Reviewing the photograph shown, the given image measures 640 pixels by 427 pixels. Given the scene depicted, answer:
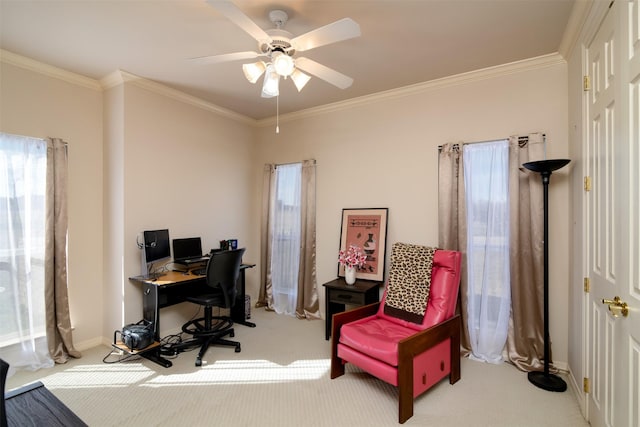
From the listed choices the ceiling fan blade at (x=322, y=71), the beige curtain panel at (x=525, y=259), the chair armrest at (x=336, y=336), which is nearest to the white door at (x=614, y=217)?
the beige curtain panel at (x=525, y=259)

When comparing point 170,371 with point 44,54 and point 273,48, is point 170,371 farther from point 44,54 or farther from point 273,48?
point 44,54

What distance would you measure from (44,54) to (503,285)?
4.65 metres

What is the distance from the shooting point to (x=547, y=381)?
8.32 ft

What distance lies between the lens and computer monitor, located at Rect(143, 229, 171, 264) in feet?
10.6

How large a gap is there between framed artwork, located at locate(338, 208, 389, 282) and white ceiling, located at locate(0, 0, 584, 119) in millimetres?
1488

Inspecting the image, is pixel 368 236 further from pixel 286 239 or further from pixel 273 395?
pixel 273 395

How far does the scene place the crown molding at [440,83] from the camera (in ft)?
9.30

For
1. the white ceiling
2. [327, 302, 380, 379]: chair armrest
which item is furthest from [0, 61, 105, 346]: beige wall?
[327, 302, 380, 379]: chair armrest

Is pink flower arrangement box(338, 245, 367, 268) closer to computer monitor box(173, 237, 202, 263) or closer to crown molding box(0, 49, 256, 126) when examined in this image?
computer monitor box(173, 237, 202, 263)

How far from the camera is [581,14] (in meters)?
2.14

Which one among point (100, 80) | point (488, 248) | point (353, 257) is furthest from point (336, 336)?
point (100, 80)

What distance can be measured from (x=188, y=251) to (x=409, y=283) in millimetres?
2532

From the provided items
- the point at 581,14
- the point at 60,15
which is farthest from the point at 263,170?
the point at 581,14

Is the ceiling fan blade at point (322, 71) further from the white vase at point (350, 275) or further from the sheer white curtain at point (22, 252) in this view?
the sheer white curtain at point (22, 252)
